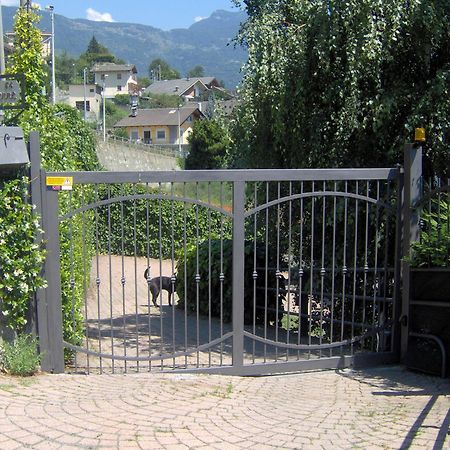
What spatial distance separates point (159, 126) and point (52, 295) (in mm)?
80461

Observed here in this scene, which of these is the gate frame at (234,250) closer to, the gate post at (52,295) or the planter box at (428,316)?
the gate post at (52,295)

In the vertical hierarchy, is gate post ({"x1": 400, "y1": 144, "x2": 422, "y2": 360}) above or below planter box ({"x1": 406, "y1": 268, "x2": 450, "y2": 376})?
above

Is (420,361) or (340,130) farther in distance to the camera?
(340,130)

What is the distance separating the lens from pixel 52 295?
219 inches

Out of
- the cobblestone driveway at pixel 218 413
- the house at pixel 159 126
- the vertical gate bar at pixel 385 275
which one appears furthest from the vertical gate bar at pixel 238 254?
the house at pixel 159 126

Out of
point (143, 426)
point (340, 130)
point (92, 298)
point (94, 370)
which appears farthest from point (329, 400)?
point (92, 298)

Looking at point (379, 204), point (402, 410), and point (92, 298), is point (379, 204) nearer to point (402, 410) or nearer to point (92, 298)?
point (402, 410)

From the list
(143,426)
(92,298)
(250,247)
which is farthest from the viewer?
(92,298)

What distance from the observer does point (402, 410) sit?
5.03 metres

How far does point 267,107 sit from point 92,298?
239 inches

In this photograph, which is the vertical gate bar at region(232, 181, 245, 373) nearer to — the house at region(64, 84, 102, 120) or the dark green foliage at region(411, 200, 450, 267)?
the dark green foliage at region(411, 200, 450, 267)

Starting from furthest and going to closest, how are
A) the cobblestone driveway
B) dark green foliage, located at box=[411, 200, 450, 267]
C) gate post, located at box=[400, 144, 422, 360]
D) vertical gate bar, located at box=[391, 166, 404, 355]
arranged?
vertical gate bar, located at box=[391, 166, 404, 355] → gate post, located at box=[400, 144, 422, 360] → dark green foliage, located at box=[411, 200, 450, 267] → the cobblestone driveway

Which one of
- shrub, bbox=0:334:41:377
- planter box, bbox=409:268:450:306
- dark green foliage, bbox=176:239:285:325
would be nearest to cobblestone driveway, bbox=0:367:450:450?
shrub, bbox=0:334:41:377

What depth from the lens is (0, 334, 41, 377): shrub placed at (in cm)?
530
